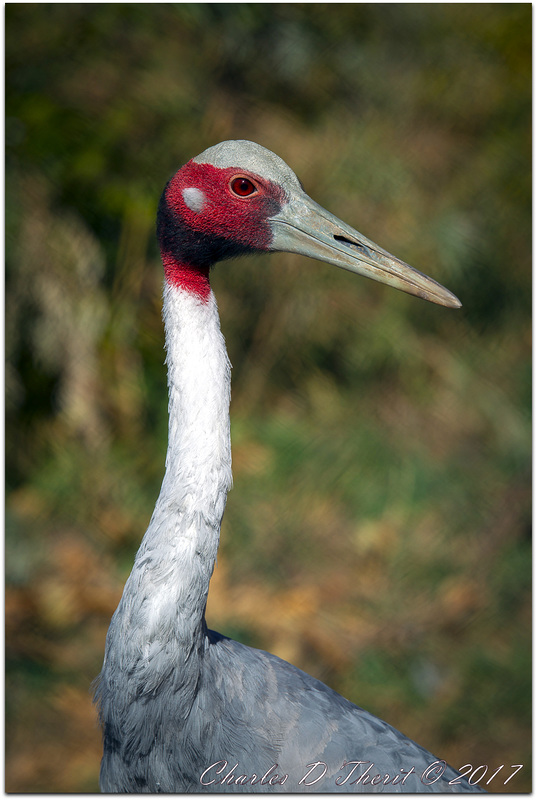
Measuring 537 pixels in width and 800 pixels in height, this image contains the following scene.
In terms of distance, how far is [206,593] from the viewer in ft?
5.89

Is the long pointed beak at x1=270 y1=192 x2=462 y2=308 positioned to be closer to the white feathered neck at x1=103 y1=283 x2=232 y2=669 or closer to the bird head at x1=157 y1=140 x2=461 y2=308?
the bird head at x1=157 y1=140 x2=461 y2=308

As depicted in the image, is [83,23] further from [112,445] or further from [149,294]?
[112,445]

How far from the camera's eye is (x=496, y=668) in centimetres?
389

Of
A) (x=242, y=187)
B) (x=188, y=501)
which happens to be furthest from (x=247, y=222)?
(x=188, y=501)

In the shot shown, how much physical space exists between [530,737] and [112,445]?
2872 mm

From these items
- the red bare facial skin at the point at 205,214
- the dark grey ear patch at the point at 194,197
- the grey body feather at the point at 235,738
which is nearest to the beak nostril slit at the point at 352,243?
the red bare facial skin at the point at 205,214

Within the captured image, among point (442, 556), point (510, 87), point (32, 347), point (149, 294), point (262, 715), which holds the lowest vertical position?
point (262, 715)

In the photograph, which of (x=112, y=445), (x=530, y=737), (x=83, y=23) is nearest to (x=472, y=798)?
(x=530, y=737)

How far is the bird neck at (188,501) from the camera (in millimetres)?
1710

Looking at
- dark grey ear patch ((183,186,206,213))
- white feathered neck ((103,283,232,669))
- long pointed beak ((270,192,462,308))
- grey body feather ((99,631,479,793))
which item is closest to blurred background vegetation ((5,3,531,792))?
grey body feather ((99,631,479,793))

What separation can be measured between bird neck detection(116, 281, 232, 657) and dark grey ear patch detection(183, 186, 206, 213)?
0.27 m

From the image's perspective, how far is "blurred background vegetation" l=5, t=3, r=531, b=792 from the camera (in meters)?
3.98

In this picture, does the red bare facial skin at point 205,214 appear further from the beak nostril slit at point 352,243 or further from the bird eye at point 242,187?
the beak nostril slit at point 352,243

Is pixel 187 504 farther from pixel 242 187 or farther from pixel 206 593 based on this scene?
pixel 242 187
